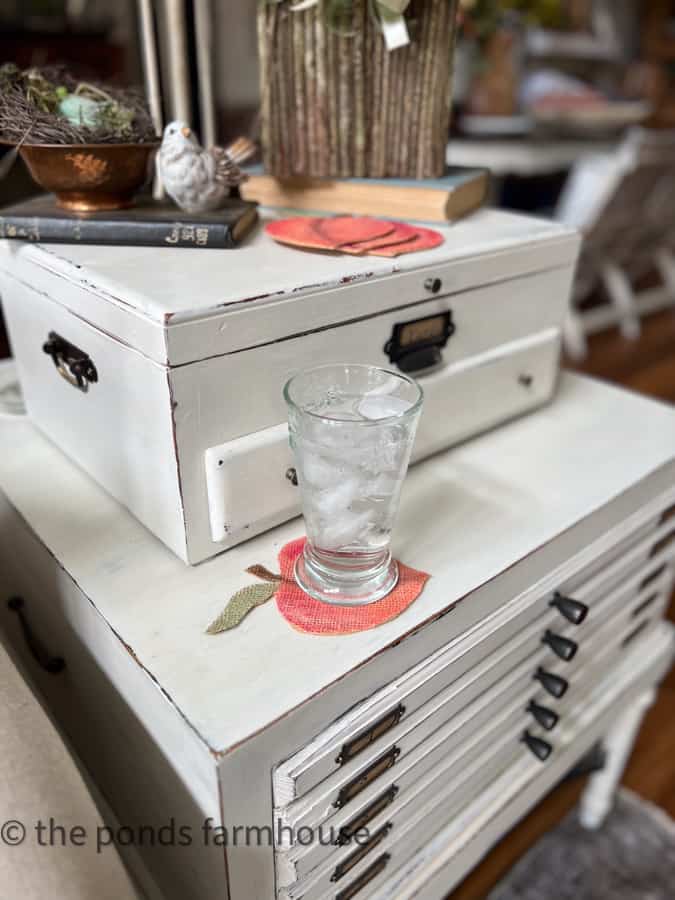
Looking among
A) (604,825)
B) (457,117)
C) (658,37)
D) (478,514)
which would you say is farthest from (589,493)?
(658,37)

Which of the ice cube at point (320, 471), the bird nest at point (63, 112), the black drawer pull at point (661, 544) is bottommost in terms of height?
the black drawer pull at point (661, 544)

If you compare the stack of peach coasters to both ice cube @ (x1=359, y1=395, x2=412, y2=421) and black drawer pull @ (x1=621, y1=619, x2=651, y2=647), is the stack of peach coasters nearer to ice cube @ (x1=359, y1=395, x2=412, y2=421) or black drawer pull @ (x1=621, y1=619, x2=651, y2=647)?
ice cube @ (x1=359, y1=395, x2=412, y2=421)

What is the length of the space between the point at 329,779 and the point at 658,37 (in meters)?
5.59

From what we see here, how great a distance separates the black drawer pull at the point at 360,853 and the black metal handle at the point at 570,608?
0.23 metres

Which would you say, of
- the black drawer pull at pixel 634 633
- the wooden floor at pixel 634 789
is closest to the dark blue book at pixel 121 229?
the black drawer pull at pixel 634 633

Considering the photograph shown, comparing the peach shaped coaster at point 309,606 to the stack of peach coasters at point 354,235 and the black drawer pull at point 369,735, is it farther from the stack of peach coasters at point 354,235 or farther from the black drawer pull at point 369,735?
the stack of peach coasters at point 354,235

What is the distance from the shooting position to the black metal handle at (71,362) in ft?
1.89

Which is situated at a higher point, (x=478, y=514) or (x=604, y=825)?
(x=478, y=514)

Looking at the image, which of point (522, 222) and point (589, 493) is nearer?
point (589, 493)

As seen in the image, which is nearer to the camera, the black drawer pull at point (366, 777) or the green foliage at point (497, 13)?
the black drawer pull at point (366, 777)

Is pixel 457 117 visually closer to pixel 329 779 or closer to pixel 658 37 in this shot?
pixel 658 37

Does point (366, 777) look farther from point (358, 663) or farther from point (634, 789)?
point (634, 789)

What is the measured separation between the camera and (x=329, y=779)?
1.62 ft

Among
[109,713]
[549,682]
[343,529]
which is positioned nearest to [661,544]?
[549,682]
